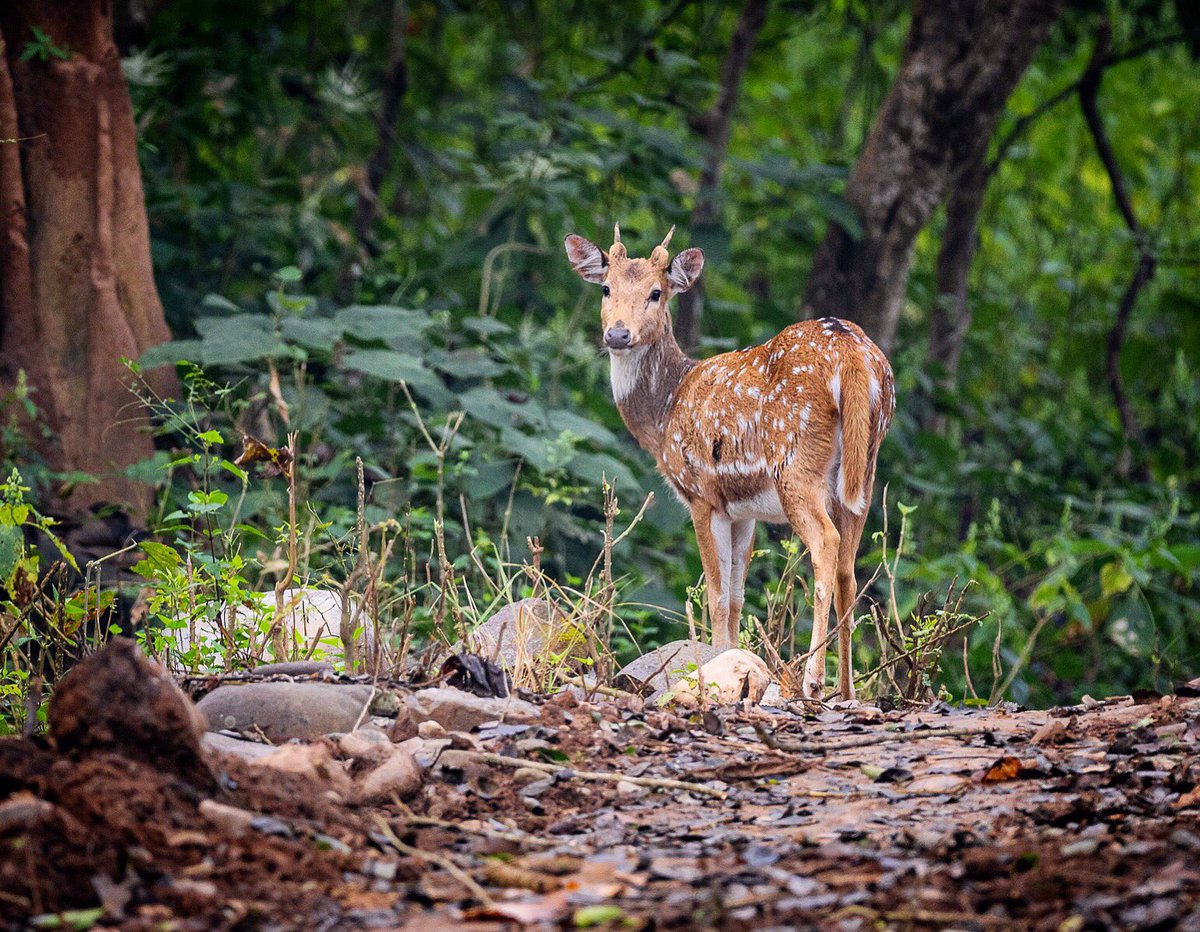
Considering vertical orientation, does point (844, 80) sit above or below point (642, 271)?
above

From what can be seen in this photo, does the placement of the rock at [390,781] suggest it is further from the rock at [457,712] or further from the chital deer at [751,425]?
the chital deer at [751,425]

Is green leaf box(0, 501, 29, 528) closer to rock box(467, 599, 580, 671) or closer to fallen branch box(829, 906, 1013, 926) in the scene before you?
rock box(467, 599, 580, 671)

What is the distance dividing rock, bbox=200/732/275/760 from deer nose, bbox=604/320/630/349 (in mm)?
3389

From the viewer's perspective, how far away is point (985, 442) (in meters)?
14.1

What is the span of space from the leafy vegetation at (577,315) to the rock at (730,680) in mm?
335

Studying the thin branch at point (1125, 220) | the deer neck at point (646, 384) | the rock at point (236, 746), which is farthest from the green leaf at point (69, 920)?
the thin branch at point (1125, 220)

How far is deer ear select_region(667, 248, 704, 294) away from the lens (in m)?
7.79

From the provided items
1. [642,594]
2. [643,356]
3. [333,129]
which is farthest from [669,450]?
[333,129]

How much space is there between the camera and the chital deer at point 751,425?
6.43m

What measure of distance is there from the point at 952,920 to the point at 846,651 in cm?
317

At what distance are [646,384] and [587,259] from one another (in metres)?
0.76

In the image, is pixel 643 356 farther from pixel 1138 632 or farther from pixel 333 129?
pixel 333 129

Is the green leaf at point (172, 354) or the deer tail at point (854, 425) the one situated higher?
the green leaf at point (172, 354)

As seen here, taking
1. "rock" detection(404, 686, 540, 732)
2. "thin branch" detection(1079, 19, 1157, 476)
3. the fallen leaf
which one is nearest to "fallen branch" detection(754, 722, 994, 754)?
the fallen leaf
